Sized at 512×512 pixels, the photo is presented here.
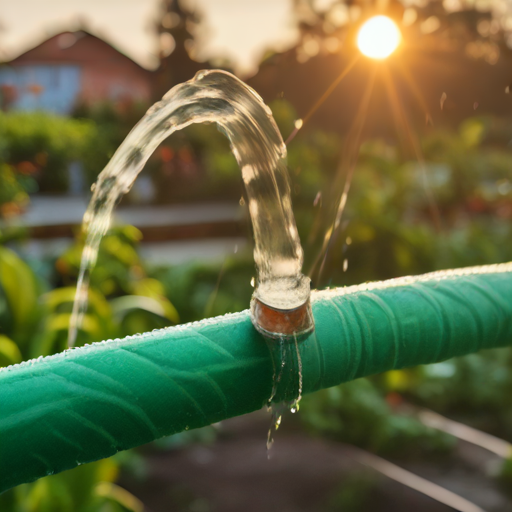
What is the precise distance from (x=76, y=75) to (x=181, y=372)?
14.3 m

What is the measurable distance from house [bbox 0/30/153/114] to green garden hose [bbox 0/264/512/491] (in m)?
8.87

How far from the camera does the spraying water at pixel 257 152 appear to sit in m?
0.65

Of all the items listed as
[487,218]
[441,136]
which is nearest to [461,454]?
[487,218]

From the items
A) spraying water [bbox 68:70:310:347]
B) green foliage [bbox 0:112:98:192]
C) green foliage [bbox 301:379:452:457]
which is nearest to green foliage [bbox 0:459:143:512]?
spraying water [bbox 68:70:310:347]

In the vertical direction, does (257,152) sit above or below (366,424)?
above

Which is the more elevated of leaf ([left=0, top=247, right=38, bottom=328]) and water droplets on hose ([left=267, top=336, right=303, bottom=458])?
water droplets on hose ([left=267, top=336, right=303, bottom=458])

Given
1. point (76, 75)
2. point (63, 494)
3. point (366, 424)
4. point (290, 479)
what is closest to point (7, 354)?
point (63, 494)

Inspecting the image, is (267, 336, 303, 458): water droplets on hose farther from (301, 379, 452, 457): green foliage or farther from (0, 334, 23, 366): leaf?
(301, 379, 452, 457): green foliage

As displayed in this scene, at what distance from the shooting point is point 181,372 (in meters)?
0.60

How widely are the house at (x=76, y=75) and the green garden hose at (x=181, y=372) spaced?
8.87 metres

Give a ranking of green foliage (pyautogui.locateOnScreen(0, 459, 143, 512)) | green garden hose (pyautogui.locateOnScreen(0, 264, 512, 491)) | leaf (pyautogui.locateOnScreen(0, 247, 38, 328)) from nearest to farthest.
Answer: green garden hose (pyautogui.locateOnScreen(0, 264, 512, 491)), green foliage (pyautogui.locateOnScreen(0, 459, 143, 512)), leaf (pyautogui.locateOnScreen(0, 247, 38, 328))

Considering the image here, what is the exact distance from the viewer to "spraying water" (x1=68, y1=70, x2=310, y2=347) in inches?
25.5

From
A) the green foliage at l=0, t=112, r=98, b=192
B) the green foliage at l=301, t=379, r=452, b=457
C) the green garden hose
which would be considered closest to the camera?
the green garden hose

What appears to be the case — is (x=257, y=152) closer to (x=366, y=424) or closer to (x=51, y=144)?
(x=366, y=424)
